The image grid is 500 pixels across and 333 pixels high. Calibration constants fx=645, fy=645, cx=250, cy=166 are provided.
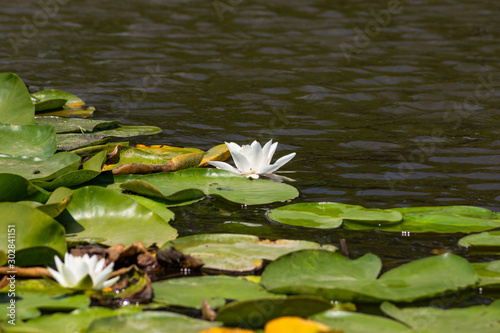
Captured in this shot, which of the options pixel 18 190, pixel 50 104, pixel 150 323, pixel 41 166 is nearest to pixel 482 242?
pixel 150 323

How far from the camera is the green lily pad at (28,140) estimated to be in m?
3.14

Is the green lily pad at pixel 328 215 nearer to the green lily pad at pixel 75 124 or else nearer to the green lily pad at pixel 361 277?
the green lily pad at pixel 361 277

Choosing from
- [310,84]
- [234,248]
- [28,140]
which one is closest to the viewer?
[234,248]

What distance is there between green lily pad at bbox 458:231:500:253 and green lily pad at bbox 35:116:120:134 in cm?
239

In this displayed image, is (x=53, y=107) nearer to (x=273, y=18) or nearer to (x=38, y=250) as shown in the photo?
(x=38, y=250)

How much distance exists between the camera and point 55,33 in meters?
7.42

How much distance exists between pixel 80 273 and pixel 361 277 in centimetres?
90

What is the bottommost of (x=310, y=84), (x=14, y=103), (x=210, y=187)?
(x=210, y=187)

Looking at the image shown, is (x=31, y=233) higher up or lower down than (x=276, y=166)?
lower down

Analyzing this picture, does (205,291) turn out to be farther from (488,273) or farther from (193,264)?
(488,273)

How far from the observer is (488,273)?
87.2 inches

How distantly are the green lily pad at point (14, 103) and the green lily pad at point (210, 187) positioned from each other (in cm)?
84

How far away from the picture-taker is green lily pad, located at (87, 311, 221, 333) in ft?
5.72

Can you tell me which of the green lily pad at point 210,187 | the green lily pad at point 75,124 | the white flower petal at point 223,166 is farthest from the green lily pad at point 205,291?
the green lily pad at point 75,124
